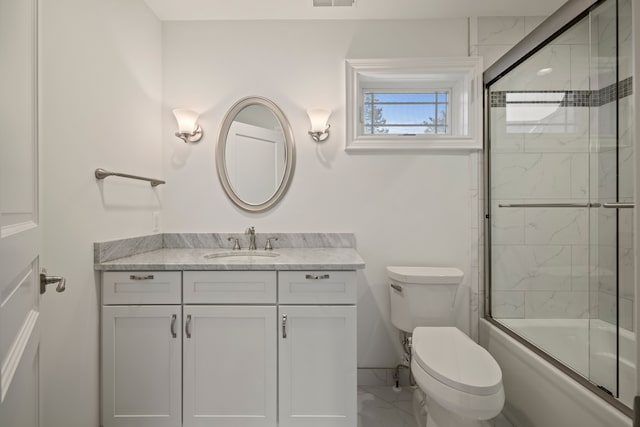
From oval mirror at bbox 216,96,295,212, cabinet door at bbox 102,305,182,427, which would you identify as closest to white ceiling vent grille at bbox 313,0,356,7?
oval mirror at bbox 216,96,295,212

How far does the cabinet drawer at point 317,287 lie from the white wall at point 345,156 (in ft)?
1.88

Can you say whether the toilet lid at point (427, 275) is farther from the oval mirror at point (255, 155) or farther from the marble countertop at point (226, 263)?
the oval mirror at point (255, 155)

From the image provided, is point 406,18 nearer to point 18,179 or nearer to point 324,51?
point 324,51

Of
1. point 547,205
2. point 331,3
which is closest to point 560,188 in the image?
point 547,205

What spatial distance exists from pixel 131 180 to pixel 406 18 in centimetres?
201

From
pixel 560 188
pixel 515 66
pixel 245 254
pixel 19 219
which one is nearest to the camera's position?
pixel 19 219

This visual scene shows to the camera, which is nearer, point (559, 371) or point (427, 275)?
point (559, 371)

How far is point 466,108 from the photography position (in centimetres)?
210

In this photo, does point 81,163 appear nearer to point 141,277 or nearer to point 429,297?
point 141,277

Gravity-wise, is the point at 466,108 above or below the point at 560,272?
above

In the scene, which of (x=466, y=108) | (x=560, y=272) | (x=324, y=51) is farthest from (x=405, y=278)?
(x=324, y=51)

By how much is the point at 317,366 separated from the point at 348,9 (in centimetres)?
210

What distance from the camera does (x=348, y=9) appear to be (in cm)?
199

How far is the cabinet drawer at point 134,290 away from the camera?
1535 mm
